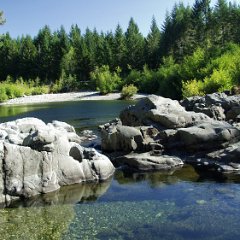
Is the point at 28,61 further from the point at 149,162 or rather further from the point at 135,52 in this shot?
the point at 149,162

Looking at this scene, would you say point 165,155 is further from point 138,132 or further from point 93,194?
point 93,194

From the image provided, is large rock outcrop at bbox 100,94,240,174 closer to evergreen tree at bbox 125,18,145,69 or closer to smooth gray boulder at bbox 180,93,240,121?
smooth gray boulder at bbox 180,93,240,121

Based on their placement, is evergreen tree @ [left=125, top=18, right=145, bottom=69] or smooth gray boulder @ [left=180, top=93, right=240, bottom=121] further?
evergreen tree @ [left=125, top=18, right=145, bottom=69]

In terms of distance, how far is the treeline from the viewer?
11338cm

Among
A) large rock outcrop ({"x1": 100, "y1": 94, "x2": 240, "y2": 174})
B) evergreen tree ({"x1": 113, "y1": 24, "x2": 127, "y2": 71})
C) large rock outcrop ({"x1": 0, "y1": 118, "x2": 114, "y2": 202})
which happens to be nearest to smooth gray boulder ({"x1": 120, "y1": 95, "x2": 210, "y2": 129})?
large rock outcrop ({"x1": 100, "y1": 94, "x2": 240, "y2": 174})

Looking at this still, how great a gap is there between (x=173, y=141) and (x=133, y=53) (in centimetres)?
12334

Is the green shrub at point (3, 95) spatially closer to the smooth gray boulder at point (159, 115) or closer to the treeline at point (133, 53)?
the treeline at point (133, 53)

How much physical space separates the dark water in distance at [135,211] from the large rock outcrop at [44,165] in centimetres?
85

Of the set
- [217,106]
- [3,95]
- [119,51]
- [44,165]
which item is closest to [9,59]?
[119,51]

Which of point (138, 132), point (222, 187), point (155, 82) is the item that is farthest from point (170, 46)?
point (222, 187)

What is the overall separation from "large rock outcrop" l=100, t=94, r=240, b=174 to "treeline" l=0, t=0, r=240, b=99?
57.8m

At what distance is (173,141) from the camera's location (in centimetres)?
3453

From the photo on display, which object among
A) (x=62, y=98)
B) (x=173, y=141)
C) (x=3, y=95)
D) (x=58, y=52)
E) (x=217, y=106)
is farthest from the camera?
(x=58, y=52)

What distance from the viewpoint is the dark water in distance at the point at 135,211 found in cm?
1816
